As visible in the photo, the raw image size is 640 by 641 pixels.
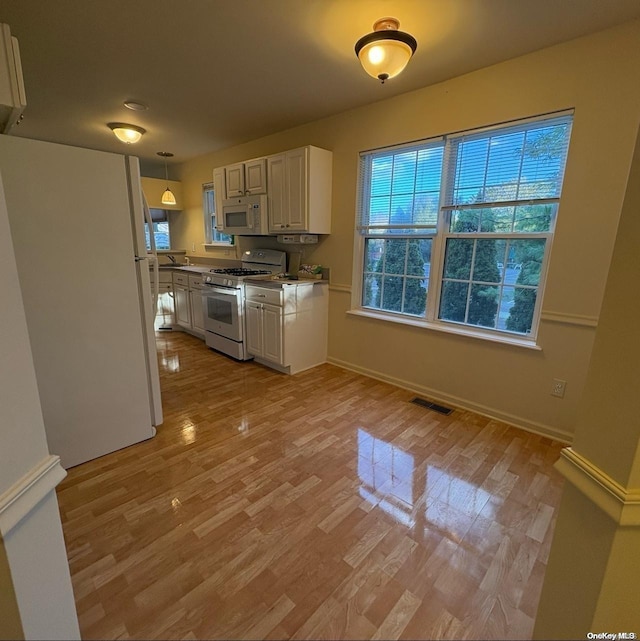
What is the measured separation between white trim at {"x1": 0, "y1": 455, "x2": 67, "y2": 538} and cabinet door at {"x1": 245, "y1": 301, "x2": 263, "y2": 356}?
8.87 ft

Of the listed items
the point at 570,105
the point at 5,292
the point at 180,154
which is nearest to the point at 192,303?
the point at 180,154

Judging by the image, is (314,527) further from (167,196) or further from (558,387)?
(167,196)

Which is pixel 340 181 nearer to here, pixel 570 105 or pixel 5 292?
pixel 570 105

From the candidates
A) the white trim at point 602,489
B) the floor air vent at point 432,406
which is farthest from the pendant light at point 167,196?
the white trim at point 602,489

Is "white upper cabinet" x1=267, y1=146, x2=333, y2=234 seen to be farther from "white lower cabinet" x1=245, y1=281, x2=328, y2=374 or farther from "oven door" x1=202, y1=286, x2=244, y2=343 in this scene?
"oven door" x1=202, y1=286, x2=244, y2=343

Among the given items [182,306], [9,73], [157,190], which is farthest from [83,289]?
[157,190]

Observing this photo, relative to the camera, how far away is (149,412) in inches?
93.1

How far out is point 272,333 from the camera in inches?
138

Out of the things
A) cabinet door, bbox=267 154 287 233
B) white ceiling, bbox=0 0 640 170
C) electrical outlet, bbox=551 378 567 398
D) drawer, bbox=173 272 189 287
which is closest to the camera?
white ceiling, bbox=0 0 640 170

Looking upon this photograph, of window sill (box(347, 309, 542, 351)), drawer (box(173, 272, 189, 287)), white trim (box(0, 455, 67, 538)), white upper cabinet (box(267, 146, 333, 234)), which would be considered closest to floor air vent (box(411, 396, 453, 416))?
window sill (box(347, 309, 542, 351))

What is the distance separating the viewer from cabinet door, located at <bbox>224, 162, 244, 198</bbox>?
4.06 m

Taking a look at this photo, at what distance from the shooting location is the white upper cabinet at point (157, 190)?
5367 millimetres

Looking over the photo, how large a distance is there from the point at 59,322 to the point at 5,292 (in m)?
1.30

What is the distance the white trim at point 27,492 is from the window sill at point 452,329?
105 inches
